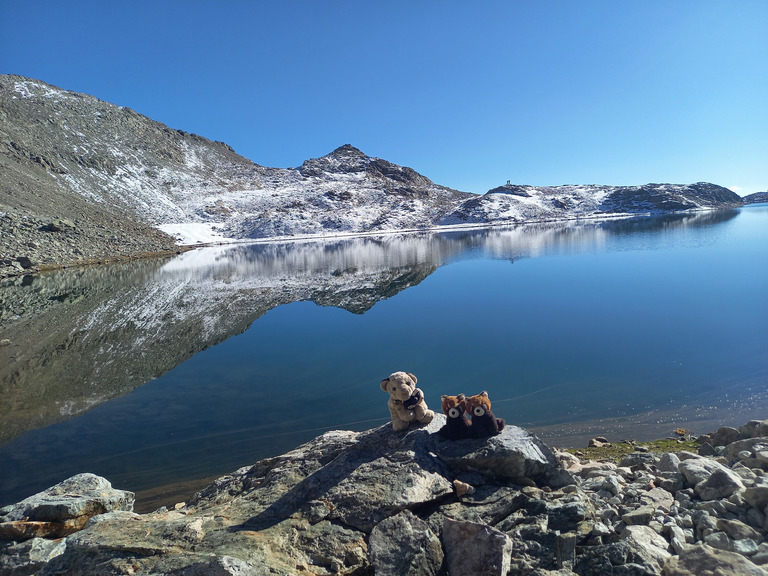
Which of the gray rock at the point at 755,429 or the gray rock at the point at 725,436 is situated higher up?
the gray rock at the point at 755,429

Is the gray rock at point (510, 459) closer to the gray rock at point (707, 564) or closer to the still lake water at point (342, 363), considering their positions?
the gray rock at point (707, 564)

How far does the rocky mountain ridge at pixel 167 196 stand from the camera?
219 feet

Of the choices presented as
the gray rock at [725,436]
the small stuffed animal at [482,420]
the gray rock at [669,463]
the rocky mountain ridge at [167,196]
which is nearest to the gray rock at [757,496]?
the gray rock at [669,463]

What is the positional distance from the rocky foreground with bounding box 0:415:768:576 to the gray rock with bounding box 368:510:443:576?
11mm

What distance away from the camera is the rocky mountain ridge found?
6688cm

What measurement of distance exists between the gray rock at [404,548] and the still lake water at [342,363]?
724 cm

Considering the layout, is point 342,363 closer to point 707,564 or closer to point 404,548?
point 404,548

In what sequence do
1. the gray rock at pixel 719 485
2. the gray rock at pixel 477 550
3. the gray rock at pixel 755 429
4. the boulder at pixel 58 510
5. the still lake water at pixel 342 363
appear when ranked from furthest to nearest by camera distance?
1. the still lake water at pixel 342 363
2. the gray rock at pixel 755 429
3. the boulder at pixel 58 510
4. the gray rock at pixel 719 485
5. the gray rock at pixel 477 550

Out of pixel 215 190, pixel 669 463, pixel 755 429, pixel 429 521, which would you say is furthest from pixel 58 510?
pixel 215 190

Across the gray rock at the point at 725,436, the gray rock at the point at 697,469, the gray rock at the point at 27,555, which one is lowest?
the gray rock at the point at 725,436

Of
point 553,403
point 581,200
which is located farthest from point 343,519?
point 581,200

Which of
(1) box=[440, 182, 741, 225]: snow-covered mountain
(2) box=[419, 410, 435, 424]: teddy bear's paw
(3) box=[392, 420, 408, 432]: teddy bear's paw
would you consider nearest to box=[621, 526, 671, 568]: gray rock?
(2) box=[419, 410, 435, 424]: teddy bear's paw

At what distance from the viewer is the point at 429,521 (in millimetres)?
4473

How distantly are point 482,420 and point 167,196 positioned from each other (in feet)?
436
